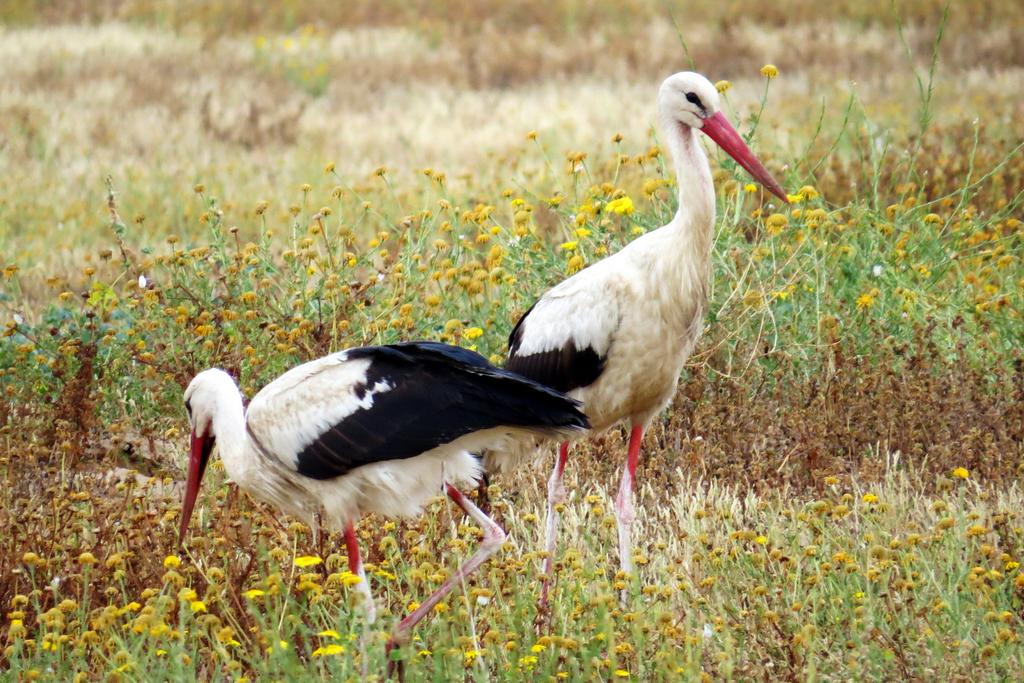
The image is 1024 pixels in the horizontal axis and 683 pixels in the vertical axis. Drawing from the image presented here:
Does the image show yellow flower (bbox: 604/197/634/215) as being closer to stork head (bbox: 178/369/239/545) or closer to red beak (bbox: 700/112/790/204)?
red beak (bbox: 700/112/790/204)

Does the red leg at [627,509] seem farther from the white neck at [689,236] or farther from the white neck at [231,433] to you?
the white neck at [231,433]

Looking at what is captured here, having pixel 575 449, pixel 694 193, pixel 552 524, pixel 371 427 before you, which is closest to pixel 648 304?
pixel 694 193

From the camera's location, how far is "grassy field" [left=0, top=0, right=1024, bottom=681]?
401 centimetres

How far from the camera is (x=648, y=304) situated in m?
5.07

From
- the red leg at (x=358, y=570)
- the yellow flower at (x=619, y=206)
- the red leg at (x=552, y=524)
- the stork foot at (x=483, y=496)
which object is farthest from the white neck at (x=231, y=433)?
the yellow flower at (x=619, y=206)

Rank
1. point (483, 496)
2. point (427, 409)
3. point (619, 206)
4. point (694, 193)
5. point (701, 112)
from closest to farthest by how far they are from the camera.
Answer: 1. point (427, 409)
2. point (694, 193)
3. point (701, 112)
4. point (483, 496)
5. point (619, 206)

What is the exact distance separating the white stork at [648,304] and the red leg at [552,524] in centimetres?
1

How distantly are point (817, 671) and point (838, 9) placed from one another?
52.5ft

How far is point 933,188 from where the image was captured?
9.55m

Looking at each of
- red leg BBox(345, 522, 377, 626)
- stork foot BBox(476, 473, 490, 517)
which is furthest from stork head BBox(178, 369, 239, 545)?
stork foot BBox(476, 473, 490, 517)

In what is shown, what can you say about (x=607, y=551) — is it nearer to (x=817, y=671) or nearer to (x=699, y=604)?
(x=699, y=604)

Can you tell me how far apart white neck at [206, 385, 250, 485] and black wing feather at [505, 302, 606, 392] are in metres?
1.10

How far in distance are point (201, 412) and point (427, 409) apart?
76 centimetres

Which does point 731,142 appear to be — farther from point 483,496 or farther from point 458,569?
point 458,569
